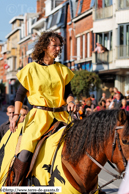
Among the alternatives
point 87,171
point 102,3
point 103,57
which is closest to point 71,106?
point 87,171

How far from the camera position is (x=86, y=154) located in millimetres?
3156

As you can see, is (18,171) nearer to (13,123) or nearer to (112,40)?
(13,123)

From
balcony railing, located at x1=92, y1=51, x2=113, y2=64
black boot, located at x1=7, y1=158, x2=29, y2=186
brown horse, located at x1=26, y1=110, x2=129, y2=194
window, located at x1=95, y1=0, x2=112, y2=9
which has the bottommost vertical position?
black boot, located at x1=7, y1=158, x2=29, y2=186

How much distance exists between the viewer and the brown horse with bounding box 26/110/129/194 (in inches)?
115

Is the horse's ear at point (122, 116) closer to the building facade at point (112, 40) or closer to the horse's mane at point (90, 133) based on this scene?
the horse's mane at point (90, 133)

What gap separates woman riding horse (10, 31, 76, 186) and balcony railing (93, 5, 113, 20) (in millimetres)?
20003

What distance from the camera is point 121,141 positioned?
2857mm

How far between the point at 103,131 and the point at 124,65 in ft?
63.1

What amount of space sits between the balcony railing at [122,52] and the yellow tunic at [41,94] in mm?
18496

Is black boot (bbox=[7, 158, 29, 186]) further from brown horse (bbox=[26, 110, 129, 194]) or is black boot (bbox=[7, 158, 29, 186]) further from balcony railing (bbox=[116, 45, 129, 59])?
balcony railing (bbox=[116, 45, 129, 59])

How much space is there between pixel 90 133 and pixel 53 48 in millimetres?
1269

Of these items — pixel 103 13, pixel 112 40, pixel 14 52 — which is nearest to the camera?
pixel 112 40

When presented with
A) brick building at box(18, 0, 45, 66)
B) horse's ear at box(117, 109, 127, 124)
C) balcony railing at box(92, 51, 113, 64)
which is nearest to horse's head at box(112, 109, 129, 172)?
horse's ear at box(117, 109, 127, 124)

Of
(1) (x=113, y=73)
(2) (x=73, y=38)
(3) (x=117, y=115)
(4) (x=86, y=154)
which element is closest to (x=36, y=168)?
(4) (x=86, y=154)
